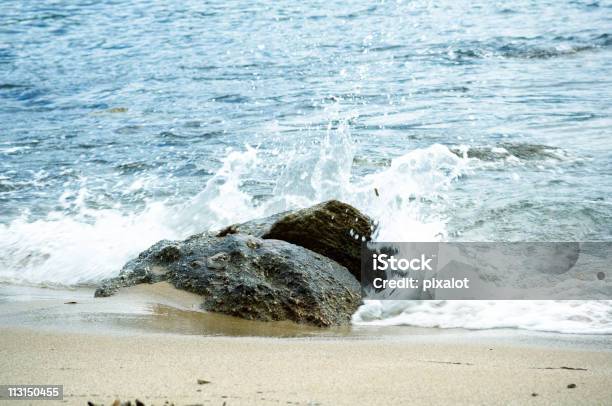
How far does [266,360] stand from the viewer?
364cm

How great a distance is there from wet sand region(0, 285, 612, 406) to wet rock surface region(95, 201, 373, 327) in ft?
0.50

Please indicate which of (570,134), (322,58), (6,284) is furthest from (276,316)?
(322,58)

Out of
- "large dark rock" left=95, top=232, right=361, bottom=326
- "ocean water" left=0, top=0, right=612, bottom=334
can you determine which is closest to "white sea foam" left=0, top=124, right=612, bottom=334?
"ocean water" left=0, top=0, right=612, bottom=334

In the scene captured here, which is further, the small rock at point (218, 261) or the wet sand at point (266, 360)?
the small rock at point (218, 261)

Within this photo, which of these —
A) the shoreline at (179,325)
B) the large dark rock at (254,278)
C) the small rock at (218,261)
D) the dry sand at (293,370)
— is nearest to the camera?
the dry sand at (293,370)

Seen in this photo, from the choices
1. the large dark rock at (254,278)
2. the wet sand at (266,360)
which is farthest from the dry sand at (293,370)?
the large dark rock at (254,278)

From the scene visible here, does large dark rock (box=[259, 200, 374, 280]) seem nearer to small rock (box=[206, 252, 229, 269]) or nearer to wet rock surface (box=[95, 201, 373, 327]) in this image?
wet rock surface (box=[95, 201, 373, 327])

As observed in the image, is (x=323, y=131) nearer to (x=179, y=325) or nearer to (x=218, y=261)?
(x=218, y=261)

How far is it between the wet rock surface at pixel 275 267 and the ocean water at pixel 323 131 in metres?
0.27

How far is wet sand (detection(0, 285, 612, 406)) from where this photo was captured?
10.1ft

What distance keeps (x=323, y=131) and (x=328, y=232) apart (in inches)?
185

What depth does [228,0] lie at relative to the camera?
21156mm

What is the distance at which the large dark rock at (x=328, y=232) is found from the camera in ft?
17.7

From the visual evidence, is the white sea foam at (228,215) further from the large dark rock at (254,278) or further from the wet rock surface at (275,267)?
the large dark rock at (254,278)
